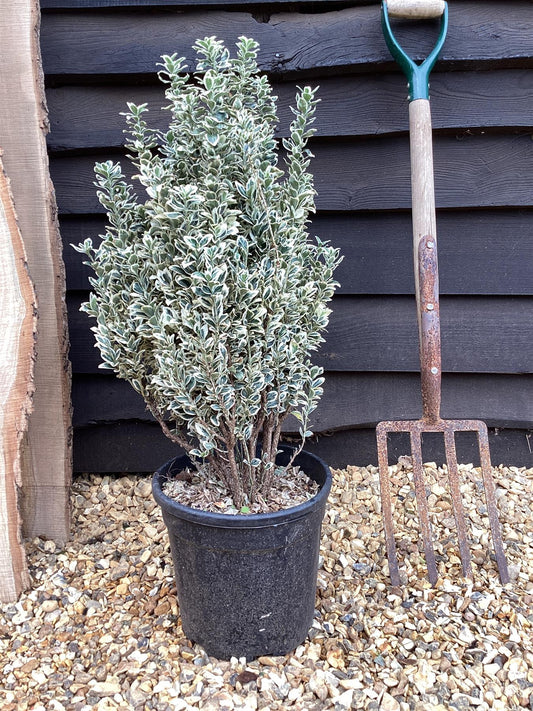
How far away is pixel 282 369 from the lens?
4.03 ft

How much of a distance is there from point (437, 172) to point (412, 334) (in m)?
0.53

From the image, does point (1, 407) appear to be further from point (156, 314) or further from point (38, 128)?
point (38, 128)

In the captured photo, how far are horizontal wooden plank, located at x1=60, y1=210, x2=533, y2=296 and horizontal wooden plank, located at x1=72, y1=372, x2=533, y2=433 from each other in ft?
1.01

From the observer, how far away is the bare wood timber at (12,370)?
1380mm

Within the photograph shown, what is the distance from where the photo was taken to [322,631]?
50.3 inches

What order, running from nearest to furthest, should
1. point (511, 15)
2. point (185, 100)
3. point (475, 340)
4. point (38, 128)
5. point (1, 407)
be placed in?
1. point (185, 100)
2. point (1, 407)
3. point (38, 128)
4. point (511, 15)
5. point (475, 340)

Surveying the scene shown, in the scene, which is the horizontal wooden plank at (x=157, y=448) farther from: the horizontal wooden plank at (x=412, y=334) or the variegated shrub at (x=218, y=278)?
the variegated shrub at (x=218, y=278)

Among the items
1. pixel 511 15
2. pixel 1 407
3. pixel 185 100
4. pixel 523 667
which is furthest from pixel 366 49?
pixel 523 667

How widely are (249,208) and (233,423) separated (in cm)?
48

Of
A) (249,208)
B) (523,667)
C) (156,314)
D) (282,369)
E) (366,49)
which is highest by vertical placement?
(366,49)

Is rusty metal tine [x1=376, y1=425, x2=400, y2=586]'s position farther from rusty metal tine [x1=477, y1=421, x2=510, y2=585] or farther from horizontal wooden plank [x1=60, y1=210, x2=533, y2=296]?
horizontal wooden plank [x1=60, y1=210, x2=533, y2=296]

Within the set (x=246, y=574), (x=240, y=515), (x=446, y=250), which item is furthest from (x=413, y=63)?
(x=246, y=574)

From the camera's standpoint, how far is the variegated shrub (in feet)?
3.62

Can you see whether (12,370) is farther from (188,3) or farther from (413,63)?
(413,63)
